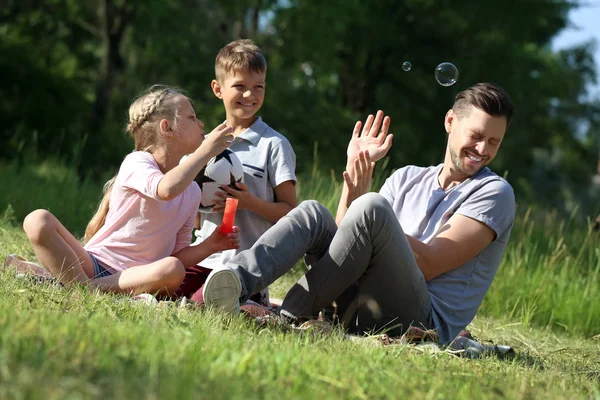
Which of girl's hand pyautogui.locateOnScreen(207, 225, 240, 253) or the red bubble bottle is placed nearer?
the red bubble bottle

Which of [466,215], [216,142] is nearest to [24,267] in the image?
[216,142]

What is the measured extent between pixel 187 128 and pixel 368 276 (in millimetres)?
1158

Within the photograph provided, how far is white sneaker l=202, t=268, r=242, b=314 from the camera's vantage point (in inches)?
143

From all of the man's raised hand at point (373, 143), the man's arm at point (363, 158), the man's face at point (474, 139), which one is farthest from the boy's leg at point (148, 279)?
the man's face at point (474, 139)

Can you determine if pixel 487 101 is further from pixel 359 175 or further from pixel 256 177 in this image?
pixel 256 177

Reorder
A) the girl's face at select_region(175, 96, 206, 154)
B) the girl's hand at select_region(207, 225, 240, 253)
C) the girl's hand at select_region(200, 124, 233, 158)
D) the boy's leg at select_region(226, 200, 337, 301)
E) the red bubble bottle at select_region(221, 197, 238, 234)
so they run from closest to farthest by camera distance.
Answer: the boy's leg at select_region(226, 200, 337, 301), the girl's hand at select_region(200, 124, 233, 158), the red bubble bottle at select_region(221, 197, 238, 234), the girl's hand at select_region(207, 225, 240, 253), the girl's face at select_region(175, 96, 206, 154)

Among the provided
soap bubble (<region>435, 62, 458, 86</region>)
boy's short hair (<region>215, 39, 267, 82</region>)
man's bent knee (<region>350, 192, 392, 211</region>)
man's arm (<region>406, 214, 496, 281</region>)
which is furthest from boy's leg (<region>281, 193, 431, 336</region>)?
soap bubble (<region>435, 62, 458, 86</region>)

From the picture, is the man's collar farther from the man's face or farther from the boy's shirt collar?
the man's face

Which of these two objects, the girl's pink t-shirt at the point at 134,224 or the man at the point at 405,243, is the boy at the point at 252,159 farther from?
the man at the point at 405,243

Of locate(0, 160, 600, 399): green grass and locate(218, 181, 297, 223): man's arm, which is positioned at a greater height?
locate(218, 181, 297, 223): man's arm

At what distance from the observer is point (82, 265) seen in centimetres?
412

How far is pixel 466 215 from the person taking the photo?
397 cm

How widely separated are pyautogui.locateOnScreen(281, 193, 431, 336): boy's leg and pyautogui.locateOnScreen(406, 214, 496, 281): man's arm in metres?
0.10

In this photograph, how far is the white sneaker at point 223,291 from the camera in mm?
3627
